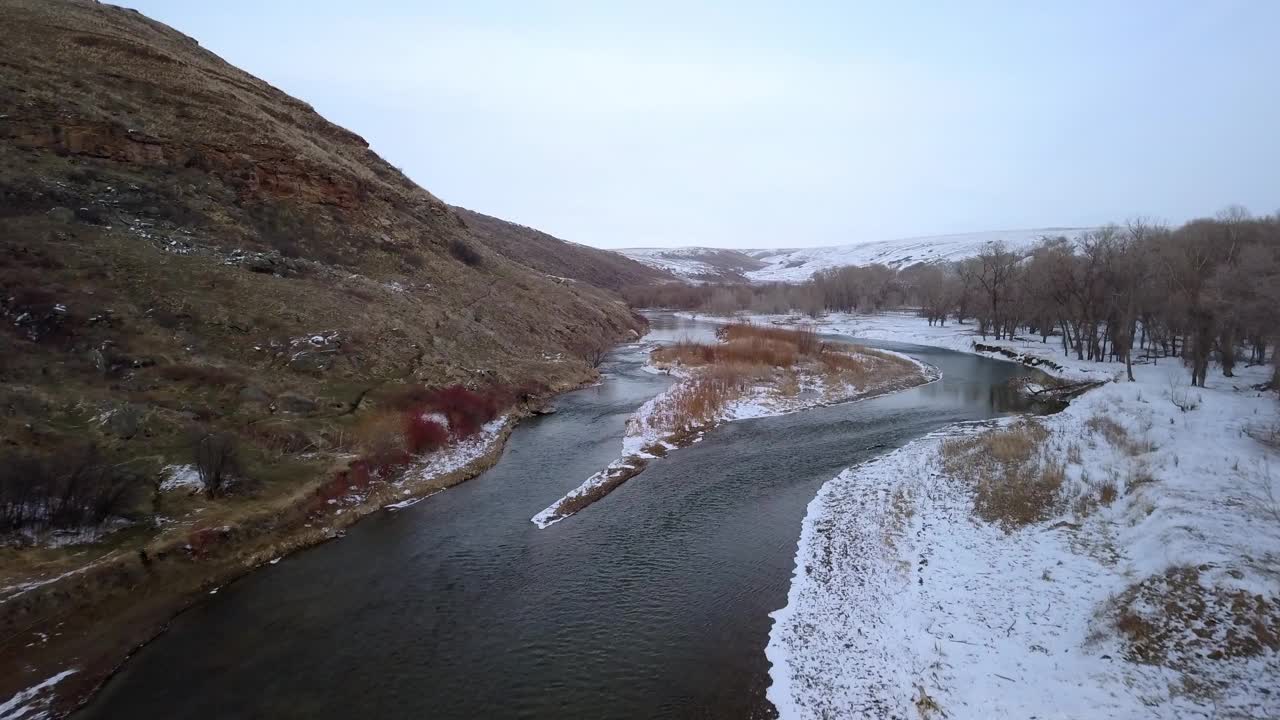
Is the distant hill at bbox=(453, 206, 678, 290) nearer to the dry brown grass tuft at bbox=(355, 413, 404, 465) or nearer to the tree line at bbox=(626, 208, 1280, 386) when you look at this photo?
the tree line at bbox=(626, 208, 1280, 386)

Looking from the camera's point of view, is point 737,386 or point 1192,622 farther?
point 737,386

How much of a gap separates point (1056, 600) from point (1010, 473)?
7.11 meters

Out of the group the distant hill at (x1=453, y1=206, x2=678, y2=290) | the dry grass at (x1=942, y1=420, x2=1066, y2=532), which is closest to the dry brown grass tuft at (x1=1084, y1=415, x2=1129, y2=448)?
the dry grass at (x1=942, y1=420, x2=1066, y2=532)

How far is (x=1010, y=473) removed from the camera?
16.9 m

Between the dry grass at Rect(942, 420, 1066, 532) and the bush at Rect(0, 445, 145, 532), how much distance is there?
19693 millimetres

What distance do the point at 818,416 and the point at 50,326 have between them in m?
28.5

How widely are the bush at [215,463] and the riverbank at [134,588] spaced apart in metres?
1.04

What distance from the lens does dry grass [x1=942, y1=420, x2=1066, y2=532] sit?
1446 centimetres

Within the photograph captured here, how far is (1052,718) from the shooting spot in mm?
7855

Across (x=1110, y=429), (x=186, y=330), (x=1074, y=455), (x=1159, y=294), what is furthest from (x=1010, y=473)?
(x=1159, y=294)

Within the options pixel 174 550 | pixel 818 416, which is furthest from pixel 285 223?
pixel 818 416

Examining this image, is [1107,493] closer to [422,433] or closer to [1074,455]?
[1074,455]

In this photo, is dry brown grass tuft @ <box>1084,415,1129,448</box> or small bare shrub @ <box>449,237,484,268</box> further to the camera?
small bare shrub @ <box>449,237,484,268</box>

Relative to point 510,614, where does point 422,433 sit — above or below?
above
